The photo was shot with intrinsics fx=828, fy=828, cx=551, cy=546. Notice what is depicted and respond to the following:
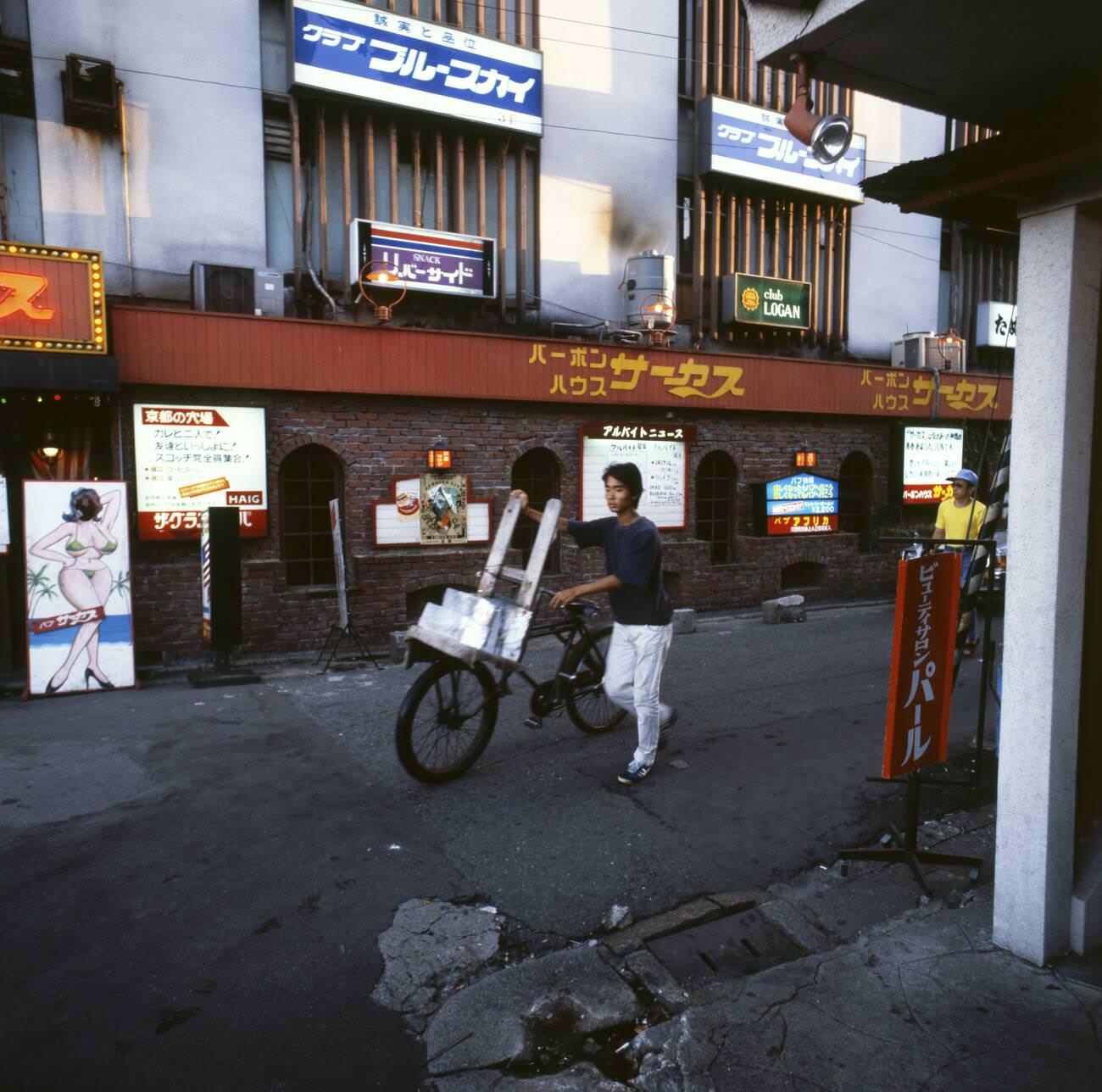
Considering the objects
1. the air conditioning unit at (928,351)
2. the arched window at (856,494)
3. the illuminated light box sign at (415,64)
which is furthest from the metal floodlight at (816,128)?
the air conditioning unit at (928,351)

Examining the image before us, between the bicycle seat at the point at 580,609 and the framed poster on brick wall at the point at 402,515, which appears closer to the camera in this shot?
the bicycle seat at the point at 580,609

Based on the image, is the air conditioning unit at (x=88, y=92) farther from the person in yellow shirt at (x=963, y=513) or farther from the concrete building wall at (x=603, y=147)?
the person in yellow shirt at (x=963, y=513)

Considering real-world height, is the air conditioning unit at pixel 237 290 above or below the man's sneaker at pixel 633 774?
above

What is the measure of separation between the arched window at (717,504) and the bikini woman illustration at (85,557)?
355 inches

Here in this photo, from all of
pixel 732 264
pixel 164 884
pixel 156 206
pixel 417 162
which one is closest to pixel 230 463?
pixel 156 206

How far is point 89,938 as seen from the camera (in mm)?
3949

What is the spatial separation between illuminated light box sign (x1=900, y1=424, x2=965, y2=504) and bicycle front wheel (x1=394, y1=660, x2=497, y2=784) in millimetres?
12460

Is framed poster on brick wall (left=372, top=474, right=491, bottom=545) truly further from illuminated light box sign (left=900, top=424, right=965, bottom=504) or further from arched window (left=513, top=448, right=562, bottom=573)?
illuminated light box sign (left=900, top=424, right=965, bottom=504)

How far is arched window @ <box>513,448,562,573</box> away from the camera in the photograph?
1263 centimetres

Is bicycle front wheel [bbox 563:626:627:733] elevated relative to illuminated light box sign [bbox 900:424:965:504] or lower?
lower

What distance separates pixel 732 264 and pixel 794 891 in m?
12.2

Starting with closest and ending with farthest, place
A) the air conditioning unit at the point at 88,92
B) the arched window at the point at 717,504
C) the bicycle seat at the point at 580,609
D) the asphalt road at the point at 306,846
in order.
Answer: the asphalt road at the point at 306,846, the bicycle seat at the point at 580,609, the air conditioning unit at the point at 88,92, the arched window at the point at 717,504

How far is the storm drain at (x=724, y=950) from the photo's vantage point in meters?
3.75

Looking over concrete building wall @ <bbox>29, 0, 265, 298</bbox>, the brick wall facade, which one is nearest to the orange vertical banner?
the brick wall facade
